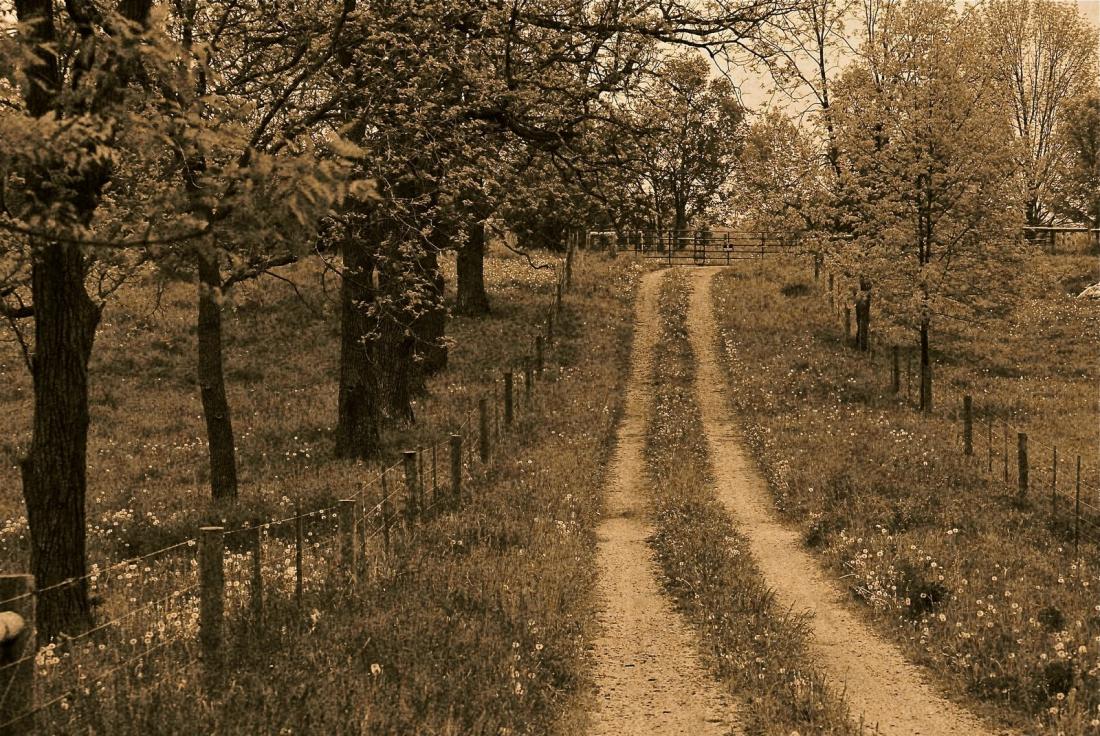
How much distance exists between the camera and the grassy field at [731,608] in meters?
7.82

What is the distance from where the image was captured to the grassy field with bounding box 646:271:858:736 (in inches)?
308

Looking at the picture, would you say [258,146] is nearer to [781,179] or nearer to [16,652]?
[16,652]

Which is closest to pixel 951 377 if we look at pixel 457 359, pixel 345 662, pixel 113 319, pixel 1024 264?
pixel 1024 264

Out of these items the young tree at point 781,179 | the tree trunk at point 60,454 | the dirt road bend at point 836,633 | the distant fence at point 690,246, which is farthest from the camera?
the distant fence at point 690,246

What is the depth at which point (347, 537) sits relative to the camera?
962 centimetres

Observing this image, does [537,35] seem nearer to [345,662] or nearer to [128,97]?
[128,97]

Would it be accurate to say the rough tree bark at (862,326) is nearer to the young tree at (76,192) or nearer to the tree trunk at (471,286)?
the tree trunk at (471,286)

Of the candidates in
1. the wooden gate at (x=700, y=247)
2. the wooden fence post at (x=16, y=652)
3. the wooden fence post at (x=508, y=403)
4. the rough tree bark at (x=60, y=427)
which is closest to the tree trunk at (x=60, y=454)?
the rough tree bark at (x=60, y=427)

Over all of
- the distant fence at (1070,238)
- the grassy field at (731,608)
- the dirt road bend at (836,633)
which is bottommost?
the dirt road bend at (836,633)

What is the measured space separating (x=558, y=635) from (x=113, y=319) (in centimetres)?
3194

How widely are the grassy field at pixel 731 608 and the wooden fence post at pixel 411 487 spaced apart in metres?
3.40

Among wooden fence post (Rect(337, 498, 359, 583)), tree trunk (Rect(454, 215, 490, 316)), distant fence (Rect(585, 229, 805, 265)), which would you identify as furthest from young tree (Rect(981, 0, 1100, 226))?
wooden fence post (Rect(337, 498, 359, 583))

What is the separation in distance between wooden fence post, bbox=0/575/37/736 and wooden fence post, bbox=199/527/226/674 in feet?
6.37

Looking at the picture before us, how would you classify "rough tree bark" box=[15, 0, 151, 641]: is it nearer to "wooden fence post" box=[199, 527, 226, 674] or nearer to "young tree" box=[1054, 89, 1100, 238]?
"wooden fence post" box=[199, 527, 226, 674]
